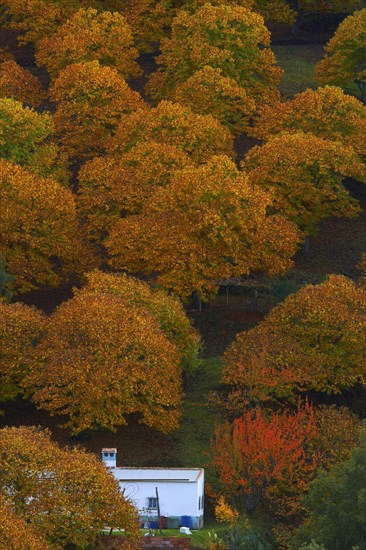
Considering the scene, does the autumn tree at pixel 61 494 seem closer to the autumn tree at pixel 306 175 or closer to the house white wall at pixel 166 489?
the house white wall at pixel 166 489

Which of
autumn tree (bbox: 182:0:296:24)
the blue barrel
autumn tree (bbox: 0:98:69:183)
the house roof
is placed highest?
autumn tree (bbox: 182:0:296:24)

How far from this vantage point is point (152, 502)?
10781 cm

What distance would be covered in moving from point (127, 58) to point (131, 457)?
4994 cm

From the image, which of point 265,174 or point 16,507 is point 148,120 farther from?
point 16,507

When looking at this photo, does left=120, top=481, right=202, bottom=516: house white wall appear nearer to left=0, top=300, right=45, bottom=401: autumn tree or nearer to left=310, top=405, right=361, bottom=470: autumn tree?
left=310, top=405, right=361, bottom=470: autumn tree

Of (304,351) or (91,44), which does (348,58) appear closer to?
(91,44)

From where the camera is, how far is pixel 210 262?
5012 inches

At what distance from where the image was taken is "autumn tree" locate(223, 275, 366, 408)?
117 meters

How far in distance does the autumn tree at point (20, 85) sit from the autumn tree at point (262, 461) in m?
49.7

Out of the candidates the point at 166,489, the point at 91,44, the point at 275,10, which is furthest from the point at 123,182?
the point at 275,10

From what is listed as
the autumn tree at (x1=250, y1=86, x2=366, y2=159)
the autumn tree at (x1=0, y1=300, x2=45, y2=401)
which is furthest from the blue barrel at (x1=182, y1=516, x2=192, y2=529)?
the autumn tree at (x1=250, y1=86, x2=366, y2=159)

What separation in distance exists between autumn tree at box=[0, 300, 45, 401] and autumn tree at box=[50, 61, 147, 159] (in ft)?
93.2

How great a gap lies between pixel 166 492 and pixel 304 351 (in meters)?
14.6

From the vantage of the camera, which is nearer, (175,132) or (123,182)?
(123,182)
